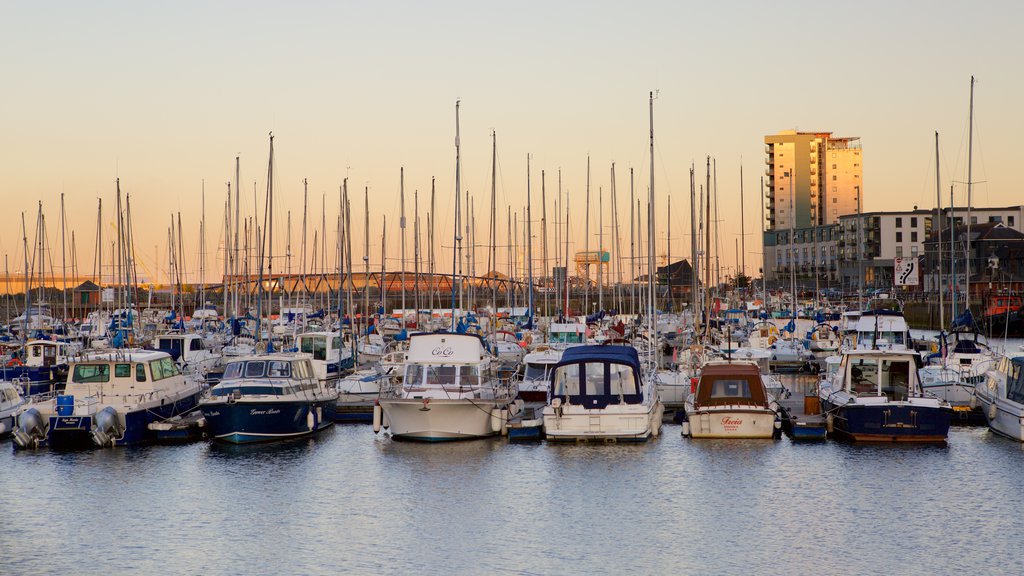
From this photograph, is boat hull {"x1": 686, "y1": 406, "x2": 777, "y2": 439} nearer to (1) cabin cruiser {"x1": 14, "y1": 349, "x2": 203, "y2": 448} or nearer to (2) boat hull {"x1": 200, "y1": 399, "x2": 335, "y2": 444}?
(2) boat hull {"x1": 200, "y1": 399, "x2": 335, "y2": 444}

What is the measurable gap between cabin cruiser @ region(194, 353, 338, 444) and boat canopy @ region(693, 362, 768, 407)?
13236 millimetres

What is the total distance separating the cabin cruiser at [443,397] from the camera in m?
36.2

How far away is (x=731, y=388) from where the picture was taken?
122ft

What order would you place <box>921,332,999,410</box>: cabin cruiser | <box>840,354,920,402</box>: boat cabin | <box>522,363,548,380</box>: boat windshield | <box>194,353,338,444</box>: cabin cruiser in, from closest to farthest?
<box>194,353,338,444</box>: cabin cruiser → <box>840,354,920,402</box>: boat cabin → <box>921,332,999,410</box>: cabin cruiser → <box>522,363,548,380</box>: boat windshield

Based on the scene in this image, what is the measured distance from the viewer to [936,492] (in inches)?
1156

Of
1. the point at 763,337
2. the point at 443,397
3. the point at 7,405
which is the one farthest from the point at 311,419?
the point at 763,337

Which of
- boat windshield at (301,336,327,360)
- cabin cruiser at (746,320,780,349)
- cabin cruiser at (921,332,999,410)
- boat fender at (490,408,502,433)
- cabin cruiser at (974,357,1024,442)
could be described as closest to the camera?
cabin cruiser at (974,357,1024,442)

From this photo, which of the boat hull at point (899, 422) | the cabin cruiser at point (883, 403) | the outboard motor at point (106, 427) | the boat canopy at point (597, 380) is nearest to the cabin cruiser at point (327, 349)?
the outboard motor at point (106, 427)

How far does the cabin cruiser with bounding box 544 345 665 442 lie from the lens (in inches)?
1406

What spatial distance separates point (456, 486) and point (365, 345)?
35.9m

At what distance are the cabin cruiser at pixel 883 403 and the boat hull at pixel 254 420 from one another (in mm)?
17661

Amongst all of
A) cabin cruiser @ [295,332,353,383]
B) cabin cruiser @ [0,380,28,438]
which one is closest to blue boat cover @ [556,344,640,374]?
cabin cruiser @ [295,332,353,383]

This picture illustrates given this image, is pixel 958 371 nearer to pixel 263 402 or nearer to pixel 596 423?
pixel 596 423

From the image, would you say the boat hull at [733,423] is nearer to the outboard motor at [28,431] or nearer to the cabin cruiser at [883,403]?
the cabin cruiser at [883,403]
